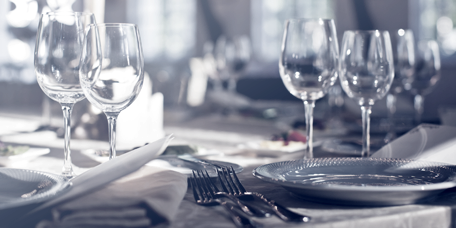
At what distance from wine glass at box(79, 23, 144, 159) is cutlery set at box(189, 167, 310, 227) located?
15 cm

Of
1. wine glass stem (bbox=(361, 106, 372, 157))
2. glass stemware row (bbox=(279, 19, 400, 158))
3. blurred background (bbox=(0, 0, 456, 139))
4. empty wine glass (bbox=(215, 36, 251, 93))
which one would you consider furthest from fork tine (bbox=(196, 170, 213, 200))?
empty wine glass (bbox=(215, 36, 251, 93))

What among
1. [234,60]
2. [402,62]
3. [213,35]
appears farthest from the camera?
[213,35]

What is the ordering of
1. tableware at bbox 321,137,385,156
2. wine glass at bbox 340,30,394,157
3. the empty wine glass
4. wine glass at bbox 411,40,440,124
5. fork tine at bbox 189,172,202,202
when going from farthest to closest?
the empty wine glass, wine glass at bbox 411,40,440,124, tableware at bbox 321,137,385,156, wine glass at bbox 340,30,394,157, fork tine at bbox 189,172,202,202

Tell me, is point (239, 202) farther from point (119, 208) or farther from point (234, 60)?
Result: point (234, 60)

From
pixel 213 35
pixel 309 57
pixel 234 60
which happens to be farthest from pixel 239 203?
pixel 213 35

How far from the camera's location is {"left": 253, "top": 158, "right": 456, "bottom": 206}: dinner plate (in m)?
0.52

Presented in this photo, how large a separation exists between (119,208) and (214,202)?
0.13m

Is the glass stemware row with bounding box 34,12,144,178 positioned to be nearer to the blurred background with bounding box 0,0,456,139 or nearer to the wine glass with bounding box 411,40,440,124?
the blurred background with bounding box 0,0,456,139

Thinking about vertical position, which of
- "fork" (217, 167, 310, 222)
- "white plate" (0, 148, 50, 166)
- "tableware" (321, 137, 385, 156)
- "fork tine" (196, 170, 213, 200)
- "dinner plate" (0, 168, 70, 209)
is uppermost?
"dinner plate" (0, 168, 70, 209)

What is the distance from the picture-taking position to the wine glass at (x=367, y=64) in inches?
32.2

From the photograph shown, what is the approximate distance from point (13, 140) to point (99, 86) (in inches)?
28.6

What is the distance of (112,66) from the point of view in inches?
25.5

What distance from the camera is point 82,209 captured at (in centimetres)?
45

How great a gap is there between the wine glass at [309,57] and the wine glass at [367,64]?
2.2 inches
